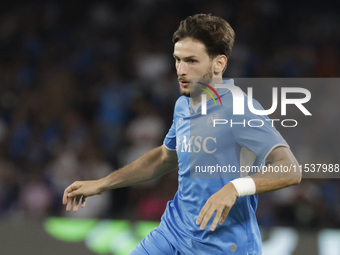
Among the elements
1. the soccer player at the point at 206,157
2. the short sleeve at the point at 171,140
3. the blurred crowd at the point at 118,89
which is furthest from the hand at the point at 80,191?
the blurred crowd at the point at 118,89

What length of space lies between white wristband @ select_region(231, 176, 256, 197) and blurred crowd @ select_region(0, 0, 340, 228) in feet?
12.4

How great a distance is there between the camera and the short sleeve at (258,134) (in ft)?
9.68

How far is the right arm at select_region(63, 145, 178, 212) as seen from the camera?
3654mm

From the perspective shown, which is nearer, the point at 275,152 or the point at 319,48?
the point at 275,152

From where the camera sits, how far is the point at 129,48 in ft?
29.6

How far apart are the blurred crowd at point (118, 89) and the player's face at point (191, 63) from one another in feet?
12.0

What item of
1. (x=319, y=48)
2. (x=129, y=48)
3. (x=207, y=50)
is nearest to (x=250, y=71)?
(x=319, y=48)

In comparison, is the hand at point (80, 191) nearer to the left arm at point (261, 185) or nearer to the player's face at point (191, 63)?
the player's face at point (191, 63)

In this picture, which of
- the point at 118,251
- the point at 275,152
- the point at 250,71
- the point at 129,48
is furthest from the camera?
the point at 129,48

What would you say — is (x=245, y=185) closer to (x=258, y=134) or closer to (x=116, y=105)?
(x=258, y=134)

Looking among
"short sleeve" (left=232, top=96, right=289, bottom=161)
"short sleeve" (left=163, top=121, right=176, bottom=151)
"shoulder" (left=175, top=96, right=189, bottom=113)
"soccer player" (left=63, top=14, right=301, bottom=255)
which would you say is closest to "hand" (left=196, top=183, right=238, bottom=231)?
"soccer player" (left=63, top=14, right=301, bottom=255)

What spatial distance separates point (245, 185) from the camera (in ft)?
9.45

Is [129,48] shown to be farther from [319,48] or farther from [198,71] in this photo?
[198,71]

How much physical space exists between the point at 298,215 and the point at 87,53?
4.55 metres
